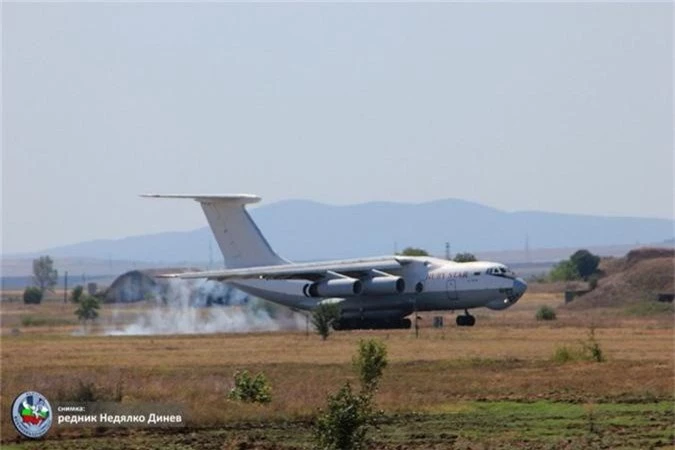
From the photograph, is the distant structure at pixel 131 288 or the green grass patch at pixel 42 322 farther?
the distant structure at pixel 131 288

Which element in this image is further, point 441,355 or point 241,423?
point 441,355

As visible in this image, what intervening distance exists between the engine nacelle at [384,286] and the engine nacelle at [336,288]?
278 millimetres

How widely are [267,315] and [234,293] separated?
328 cm

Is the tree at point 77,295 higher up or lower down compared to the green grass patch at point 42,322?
higher up

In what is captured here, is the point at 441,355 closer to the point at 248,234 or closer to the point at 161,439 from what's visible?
the point at 161,439

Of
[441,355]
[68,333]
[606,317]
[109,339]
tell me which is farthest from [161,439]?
[606,317]

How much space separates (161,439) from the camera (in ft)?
74.0

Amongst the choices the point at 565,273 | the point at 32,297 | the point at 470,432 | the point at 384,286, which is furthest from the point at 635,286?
the point at 470,432

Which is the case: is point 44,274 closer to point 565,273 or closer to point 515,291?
point 565,273

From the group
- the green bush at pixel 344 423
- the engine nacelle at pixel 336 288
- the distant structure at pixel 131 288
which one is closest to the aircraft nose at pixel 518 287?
the engine nacelle at pixel 336 288

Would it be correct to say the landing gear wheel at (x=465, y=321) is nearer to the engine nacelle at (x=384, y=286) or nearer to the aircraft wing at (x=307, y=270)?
the engine nacelle at (x=384, y=286)

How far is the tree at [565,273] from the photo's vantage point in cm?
11519

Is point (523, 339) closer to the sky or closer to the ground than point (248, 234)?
closer to the ground

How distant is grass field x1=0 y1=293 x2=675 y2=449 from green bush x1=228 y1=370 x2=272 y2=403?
257 mm
